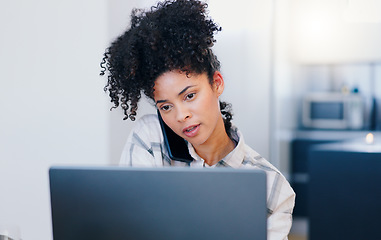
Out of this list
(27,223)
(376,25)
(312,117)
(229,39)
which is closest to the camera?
(27,223)

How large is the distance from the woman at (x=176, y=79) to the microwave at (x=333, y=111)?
2843 mm

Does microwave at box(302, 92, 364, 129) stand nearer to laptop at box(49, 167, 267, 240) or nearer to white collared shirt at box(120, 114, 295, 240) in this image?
white collared shirt at box(120, 114, 295, 240)

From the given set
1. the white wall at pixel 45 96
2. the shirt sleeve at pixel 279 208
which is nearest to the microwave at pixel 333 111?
the white wall at pixel 45 96

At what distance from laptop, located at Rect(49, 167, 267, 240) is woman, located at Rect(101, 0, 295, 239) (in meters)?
0.48

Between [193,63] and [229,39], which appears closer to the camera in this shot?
[193,63]

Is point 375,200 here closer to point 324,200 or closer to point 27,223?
point 324,200

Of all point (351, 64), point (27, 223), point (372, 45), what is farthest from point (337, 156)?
point (27, 223)

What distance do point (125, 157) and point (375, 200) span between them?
2.08 m

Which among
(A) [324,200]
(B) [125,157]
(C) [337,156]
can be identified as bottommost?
(A) [324,200]

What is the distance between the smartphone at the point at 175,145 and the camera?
1.40 m

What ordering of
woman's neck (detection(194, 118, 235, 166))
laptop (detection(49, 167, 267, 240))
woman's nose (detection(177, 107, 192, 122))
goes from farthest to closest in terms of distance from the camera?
woman's neck (detection(194, 118, 235, 166)) < woman's nose (detection(177, 107, 192, 122)) < laptop (detection(49, 167, 267, 240))

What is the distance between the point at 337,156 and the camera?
3.06 metres

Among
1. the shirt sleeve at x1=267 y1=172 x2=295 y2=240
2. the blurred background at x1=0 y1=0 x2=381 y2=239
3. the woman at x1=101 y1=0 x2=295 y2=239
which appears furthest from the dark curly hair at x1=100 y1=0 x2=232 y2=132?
the blurred background at x1=0 y1=0 x2=381 y2=239

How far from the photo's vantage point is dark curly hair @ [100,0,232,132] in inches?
50.2
